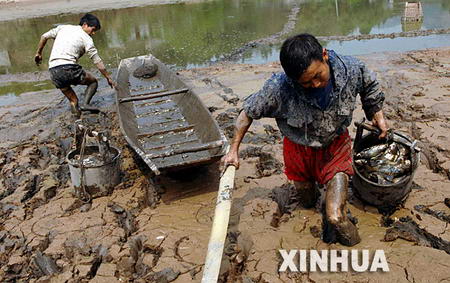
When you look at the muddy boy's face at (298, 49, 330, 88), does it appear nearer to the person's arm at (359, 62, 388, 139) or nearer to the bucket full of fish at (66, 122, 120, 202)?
the person's arm at (359, 62, 388, 139)

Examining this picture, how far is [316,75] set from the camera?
8.46 feet

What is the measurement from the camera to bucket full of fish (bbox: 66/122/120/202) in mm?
4332

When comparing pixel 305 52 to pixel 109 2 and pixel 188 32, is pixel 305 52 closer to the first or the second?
pixel 188 32

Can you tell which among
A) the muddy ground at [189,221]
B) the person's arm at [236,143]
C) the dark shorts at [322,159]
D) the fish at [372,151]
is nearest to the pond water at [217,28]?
the muddy ground at [189,221]

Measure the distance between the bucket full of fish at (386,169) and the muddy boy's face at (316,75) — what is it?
3.40ft

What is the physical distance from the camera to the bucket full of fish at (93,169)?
4.33 metres

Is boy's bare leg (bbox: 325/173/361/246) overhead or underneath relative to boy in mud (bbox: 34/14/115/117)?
underneath

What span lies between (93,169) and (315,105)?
257cm

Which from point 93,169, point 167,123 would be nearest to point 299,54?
point 93,169

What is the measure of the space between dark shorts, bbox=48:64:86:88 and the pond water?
4.35 metres

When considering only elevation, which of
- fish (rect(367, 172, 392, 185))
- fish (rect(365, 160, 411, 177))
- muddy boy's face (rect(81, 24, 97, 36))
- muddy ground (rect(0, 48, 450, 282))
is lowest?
muddy ground (rect(0, 48, 450, 282))

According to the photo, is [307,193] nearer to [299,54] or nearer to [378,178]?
[378,178]

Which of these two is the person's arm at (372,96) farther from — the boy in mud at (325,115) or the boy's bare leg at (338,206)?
the boy's bare leg at (338,206)

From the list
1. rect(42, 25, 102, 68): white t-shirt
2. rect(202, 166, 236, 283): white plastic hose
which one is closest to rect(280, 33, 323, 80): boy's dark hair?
rect(202, 166, 236, 283): white plastic hose
